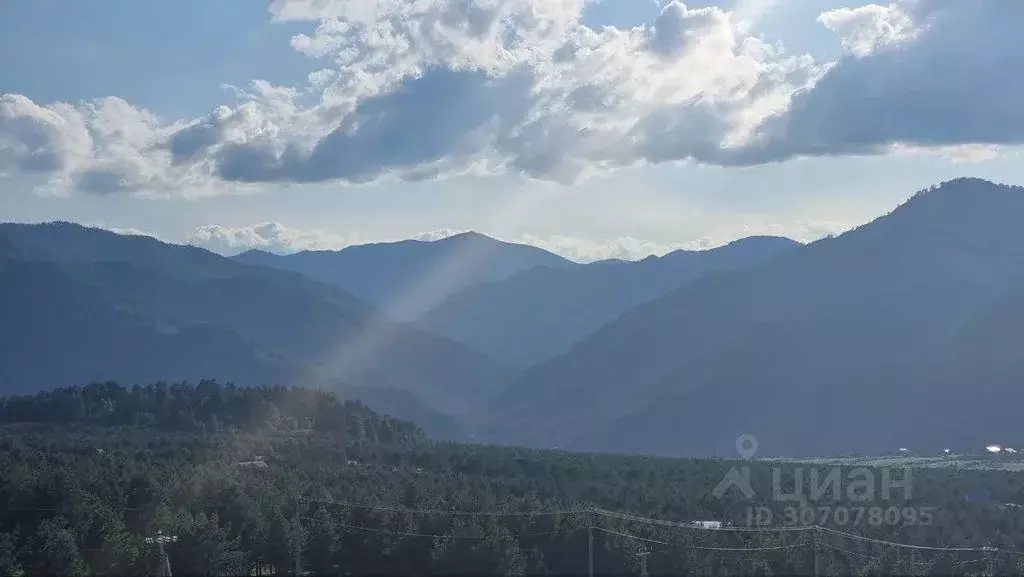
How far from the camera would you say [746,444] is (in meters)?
152

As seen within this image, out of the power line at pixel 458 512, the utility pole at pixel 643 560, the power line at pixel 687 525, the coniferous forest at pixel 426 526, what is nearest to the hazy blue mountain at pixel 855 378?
the coniferous forest at pixel 426 526

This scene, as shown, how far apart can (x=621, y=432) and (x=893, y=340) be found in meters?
45.1

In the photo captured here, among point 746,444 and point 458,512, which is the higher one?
point 746,444

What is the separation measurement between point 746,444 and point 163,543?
121 meters

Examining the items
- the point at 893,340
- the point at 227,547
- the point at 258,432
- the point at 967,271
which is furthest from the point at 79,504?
the point at 967,271

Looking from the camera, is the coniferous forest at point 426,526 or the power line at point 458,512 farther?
the power line at point 458,512

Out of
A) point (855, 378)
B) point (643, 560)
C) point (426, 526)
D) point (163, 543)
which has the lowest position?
point (643, 560)

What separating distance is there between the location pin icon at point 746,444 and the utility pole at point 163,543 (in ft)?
346

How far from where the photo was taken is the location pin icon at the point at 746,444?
146562 millimetres

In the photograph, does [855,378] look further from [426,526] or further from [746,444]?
[426,526]

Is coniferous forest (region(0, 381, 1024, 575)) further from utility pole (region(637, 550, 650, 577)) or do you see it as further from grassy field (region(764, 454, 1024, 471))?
grassy field (region(764, 454, 1024, 471))

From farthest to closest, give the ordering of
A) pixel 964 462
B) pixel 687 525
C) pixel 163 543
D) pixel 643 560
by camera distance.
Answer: pixel 964 462, pixel 687 525, pixel 643 560, pixel 163 543

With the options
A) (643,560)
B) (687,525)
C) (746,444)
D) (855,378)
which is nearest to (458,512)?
(643,560)

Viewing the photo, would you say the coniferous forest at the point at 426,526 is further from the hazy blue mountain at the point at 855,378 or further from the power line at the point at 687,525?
the hazy blue mountain at the point at 855,378
